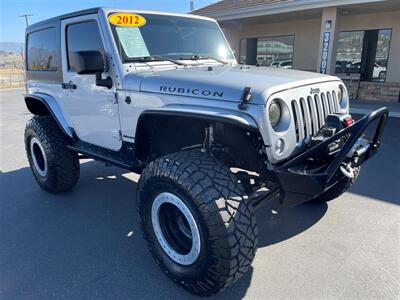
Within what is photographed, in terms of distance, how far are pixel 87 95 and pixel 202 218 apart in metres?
2.00

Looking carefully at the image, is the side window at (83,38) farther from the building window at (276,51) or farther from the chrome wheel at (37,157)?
the building window at (276,51)

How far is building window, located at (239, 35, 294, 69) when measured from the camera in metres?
14.4

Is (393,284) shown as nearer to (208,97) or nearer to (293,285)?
(293,285)

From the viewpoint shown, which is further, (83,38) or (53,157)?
(53,157)

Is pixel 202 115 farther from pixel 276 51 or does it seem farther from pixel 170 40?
pixel 276 51

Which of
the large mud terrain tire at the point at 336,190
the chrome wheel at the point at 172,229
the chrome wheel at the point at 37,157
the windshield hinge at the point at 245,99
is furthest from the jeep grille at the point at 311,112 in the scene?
the chrome wheel at the point at 37,157

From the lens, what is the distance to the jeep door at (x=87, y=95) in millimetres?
3281

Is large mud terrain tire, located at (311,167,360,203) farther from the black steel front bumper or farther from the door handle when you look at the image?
the door handle

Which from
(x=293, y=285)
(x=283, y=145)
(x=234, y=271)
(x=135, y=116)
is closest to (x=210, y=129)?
(x=283, y=145)

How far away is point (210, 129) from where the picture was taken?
2.56 m

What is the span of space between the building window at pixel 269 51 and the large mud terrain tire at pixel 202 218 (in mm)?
12781

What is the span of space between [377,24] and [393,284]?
11456 mm

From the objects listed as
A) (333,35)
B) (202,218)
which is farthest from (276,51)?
(202,218)

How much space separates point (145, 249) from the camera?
3111 millimetres
